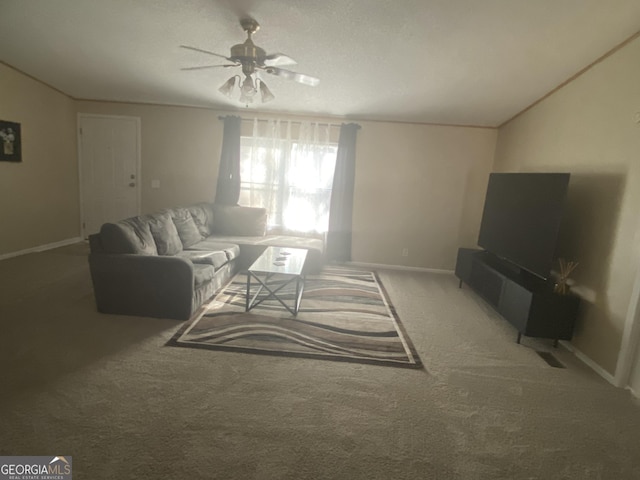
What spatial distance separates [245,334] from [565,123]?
3721 mm

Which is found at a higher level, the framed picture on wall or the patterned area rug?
the framed picture on wall

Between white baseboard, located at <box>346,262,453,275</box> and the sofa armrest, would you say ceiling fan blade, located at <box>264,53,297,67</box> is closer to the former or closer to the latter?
the sofa armrest

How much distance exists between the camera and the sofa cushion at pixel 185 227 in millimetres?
3976

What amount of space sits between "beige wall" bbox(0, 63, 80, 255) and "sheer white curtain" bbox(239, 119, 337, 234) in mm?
2725

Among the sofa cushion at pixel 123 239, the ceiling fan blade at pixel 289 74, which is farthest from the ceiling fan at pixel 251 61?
the sofa cushion at pixel 123 239

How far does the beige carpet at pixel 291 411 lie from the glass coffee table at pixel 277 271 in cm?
85

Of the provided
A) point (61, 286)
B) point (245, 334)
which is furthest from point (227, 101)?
point (245, 334)

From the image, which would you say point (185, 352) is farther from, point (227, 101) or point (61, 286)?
point (227, 101)

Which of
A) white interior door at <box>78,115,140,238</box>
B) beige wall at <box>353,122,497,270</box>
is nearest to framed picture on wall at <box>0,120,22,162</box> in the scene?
white interior door at <box>78,115,140,238</box>

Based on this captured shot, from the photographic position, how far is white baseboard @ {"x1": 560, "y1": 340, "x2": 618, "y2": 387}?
8.25ft

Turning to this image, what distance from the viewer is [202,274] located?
3.18 meters

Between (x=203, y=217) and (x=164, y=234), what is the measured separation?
48.7 inches

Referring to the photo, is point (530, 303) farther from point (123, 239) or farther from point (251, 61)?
point (123, 239)

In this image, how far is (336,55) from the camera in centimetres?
339
